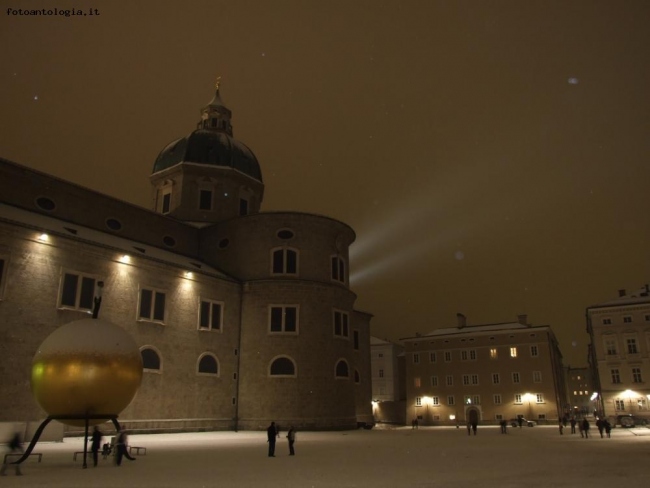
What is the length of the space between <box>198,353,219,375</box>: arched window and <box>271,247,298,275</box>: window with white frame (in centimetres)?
705

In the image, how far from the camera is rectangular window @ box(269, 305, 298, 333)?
1377 inches

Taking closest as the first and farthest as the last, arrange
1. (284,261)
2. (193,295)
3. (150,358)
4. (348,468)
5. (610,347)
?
(348,468) < (150,358) < (193,295) < (284,261) < (610,347)

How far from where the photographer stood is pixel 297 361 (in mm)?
34312

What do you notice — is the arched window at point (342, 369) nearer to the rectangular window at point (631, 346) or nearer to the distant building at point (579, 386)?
the rectangular window at point (631, 346)

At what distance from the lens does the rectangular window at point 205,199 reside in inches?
1714

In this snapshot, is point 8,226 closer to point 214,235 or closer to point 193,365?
point 193,365

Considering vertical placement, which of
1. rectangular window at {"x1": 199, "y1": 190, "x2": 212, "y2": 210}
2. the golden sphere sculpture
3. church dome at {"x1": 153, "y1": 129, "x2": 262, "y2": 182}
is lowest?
the golden sphere sculpture

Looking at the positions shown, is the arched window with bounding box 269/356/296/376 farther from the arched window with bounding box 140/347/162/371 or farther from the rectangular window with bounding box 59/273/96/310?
the rectangular window with bounding box 59/273/96/310

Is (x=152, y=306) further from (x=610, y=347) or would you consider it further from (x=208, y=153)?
(x=610, y=347)

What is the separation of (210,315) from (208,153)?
16.9 m

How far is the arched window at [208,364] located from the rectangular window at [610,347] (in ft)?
129

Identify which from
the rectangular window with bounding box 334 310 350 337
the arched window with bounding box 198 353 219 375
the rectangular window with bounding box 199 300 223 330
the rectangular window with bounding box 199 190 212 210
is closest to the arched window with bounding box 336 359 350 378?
the rectangular window with bounding box 334 310 350 337

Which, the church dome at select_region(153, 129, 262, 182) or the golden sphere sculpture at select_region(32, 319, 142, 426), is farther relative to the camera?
the church dome at select_region(153, 129, 262, 182)

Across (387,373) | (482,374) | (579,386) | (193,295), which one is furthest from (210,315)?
(579,386)
